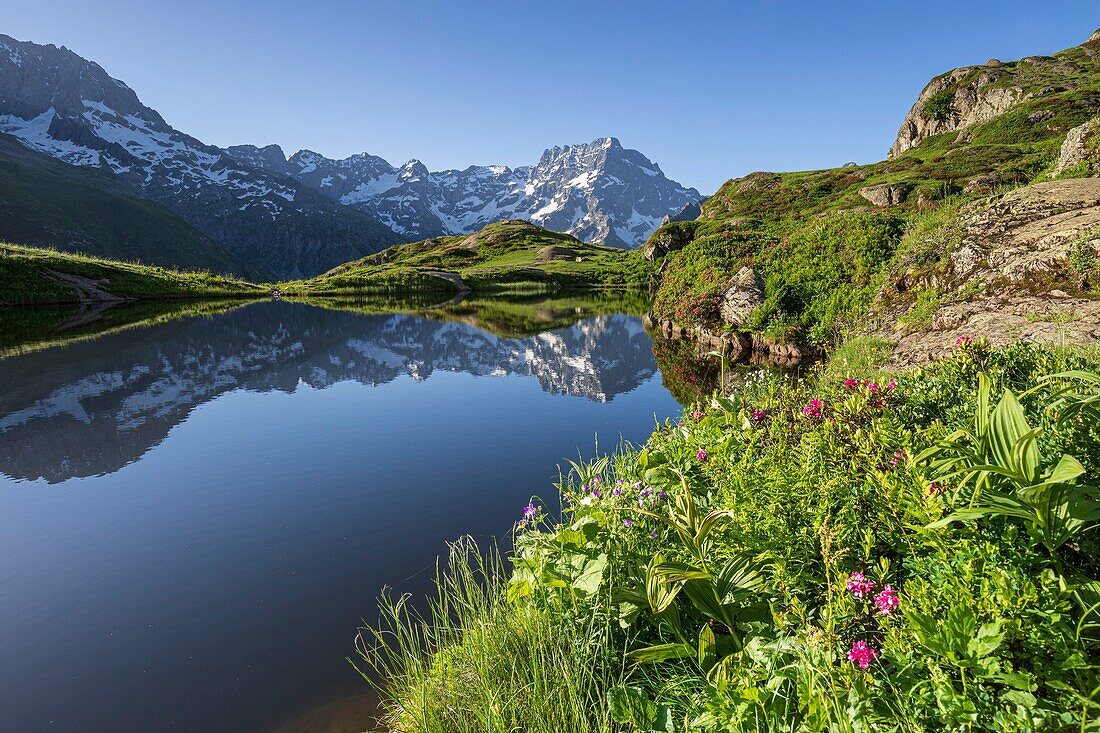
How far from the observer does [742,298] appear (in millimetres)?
20656

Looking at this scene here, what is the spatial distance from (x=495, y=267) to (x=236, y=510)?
340 ft

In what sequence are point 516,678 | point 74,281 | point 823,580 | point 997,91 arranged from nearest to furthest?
point 823,580 < point 516,678 < point 74,281 < point 997,91

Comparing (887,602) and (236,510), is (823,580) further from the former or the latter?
(236,510)

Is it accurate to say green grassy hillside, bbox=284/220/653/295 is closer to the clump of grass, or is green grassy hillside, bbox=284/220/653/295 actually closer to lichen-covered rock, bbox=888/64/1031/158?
lichen-covered rock, bbox=888/64/1031/158

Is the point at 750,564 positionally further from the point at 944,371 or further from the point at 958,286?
the point at 958,286

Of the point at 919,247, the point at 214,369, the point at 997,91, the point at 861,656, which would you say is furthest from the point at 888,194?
the point at 214,369

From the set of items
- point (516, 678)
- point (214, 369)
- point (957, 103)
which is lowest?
point (516, 678)

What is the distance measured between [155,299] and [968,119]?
323 feet

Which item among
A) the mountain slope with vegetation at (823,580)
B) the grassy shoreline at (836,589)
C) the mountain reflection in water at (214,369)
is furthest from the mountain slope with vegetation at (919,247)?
the grassy shoreline at (836,589)

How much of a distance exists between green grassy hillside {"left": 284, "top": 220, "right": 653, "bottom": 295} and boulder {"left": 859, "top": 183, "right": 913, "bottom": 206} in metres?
41.9

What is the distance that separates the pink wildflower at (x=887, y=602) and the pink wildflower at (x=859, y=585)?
0.13m

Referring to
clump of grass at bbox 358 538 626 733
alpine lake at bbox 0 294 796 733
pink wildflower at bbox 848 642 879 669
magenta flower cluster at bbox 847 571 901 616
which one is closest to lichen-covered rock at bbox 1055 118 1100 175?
alpine lake at bbox 0 294 796 733

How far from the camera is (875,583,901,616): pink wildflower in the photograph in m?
2.60

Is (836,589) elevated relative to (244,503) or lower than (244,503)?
elevated
